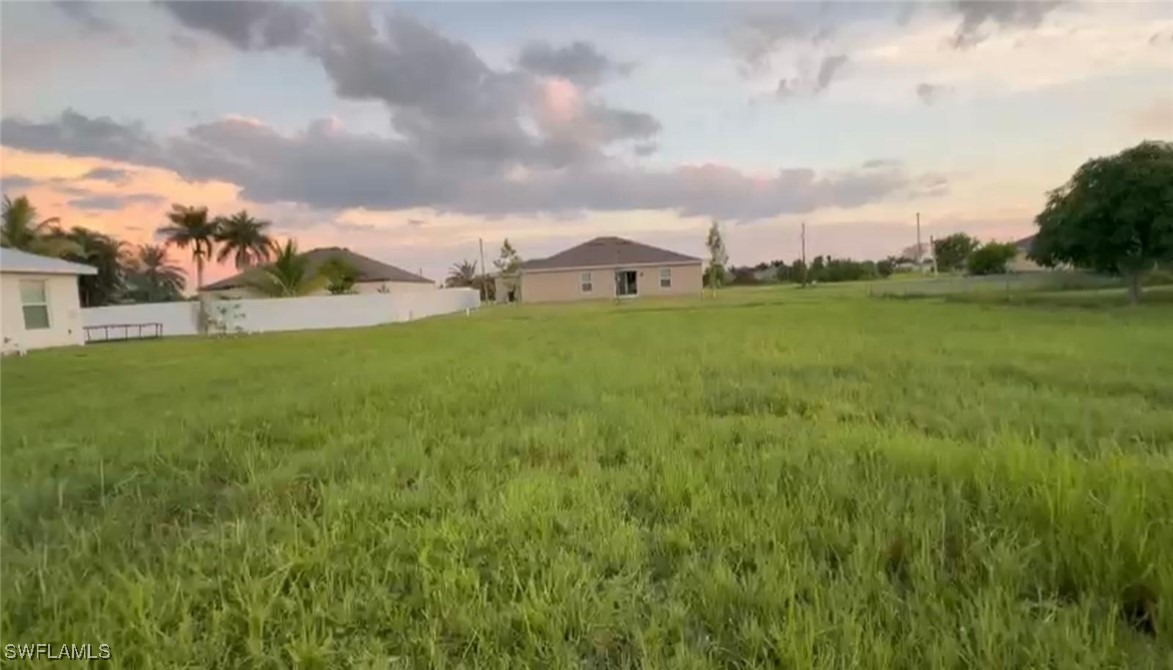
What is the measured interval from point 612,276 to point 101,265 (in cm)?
2568

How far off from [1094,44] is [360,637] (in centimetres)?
1043

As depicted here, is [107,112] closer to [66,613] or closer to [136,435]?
[136,435]

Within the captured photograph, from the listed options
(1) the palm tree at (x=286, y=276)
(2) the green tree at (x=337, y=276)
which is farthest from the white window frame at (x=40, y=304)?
(2) the green tree at (x=337, y=276)

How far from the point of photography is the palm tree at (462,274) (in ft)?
197

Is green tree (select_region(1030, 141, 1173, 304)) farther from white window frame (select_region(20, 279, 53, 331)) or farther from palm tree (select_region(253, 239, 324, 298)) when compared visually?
white window frame (select_region(20, 279, 53, 331))

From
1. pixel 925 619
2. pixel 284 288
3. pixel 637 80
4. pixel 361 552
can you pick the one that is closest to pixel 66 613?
pixel 361 552

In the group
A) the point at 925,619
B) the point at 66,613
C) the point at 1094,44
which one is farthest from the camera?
the point at 1094,44

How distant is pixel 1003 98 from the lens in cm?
1070

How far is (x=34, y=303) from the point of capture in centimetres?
1588

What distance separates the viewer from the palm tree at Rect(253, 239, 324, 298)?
26.3m

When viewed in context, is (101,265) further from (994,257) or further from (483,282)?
(994,257)

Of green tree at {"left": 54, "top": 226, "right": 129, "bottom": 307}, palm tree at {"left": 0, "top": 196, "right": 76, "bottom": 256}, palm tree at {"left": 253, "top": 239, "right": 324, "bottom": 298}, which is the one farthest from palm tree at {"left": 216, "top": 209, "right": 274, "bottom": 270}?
palm tree at {"left": 0, "top": 196, "right": 76, "bottom": 256}

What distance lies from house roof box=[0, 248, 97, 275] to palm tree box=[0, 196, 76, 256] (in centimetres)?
148

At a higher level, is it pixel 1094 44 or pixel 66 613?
pixel 1094 44
